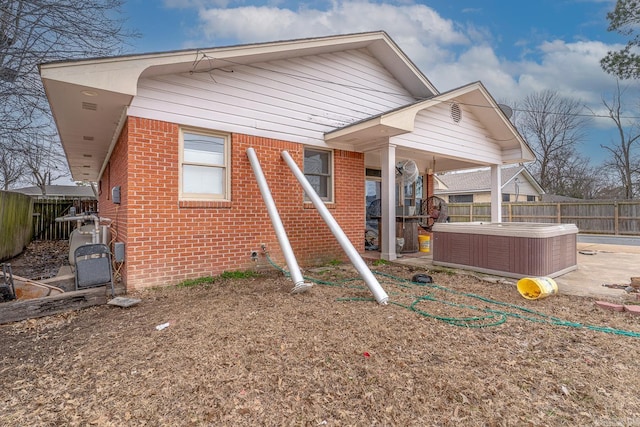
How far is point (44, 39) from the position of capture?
7129 mm

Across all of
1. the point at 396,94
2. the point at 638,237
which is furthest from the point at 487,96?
the point at 638,237

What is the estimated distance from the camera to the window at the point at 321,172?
6980 millimetres

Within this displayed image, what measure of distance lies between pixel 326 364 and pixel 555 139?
33.1 metres

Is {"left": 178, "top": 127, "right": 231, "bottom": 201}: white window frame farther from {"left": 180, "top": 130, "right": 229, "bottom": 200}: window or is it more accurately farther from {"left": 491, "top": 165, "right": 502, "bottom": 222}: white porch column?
{"left": 491, "top": 165, "right": 502, "bottom": 222}: white porch column

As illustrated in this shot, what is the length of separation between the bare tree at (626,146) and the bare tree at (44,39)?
94.0 feet

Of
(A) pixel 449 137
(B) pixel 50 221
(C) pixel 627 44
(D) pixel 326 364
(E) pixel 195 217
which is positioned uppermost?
(C) pixel 627 44

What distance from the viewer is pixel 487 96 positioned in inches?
319

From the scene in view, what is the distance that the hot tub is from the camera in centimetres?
504

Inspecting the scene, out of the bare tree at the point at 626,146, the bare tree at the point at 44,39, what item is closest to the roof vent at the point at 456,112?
the bare tree at the point at 44,39

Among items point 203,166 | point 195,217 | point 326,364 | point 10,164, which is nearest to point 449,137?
point 203,166

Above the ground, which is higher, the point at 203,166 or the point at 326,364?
the point at 203,166

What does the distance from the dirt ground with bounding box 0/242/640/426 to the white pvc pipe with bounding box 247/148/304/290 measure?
0.36 m

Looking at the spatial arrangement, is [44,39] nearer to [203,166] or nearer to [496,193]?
[203,166]

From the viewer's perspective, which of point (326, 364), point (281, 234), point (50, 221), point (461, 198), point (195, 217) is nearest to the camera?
point (326, 364)
